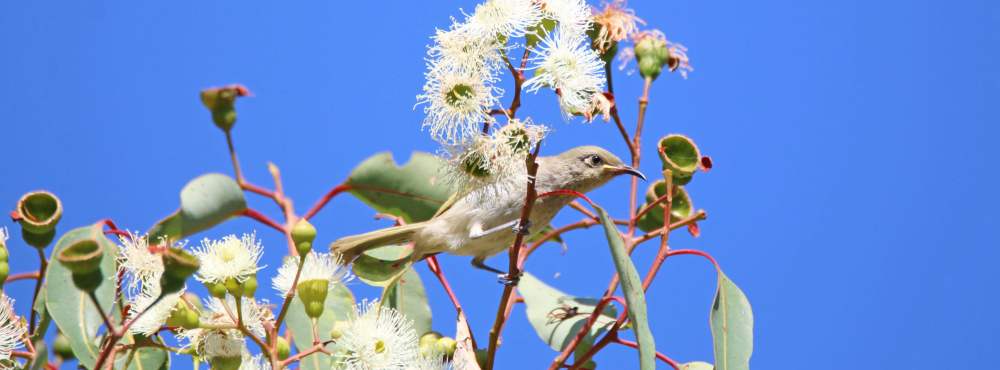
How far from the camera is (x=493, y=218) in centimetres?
257

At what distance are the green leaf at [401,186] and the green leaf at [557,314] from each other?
0.96ft

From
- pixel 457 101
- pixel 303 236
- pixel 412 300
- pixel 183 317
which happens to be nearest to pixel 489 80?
pixel 457 101

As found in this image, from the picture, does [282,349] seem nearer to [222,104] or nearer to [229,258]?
[229,258]

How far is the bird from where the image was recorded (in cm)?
246

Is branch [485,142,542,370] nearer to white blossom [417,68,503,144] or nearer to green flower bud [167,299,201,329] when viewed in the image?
white blossom [417,68,503,144]

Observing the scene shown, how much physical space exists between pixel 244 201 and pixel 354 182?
0.39 metres

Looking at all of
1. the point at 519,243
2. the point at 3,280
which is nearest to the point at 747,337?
the point at 519,243

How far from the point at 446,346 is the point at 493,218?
0.90 meters

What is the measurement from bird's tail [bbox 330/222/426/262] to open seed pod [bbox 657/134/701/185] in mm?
867

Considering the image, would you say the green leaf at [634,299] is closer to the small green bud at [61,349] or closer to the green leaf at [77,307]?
the green leaf at [77,307]

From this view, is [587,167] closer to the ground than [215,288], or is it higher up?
higher up

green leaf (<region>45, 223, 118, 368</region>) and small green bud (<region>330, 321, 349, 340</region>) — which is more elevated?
small green bud (<region>330, 321, 349, 340</region>)

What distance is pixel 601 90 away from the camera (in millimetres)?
1619

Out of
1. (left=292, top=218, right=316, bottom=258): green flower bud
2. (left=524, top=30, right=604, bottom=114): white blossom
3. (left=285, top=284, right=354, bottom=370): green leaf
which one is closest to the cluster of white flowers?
(left=524, top=30, right=604, bottom=114): white blossom
